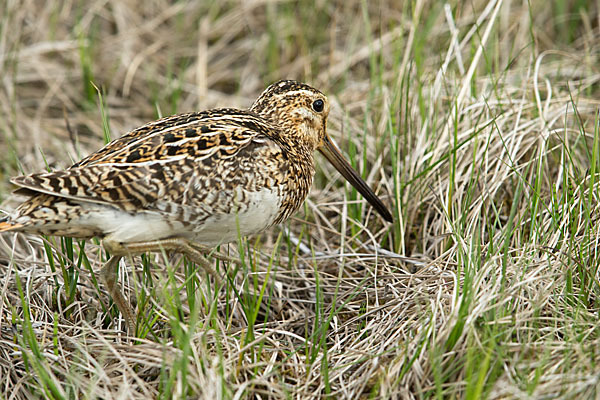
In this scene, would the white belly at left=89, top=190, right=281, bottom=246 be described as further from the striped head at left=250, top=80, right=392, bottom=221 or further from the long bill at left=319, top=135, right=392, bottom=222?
the long bill at left=319, top=135, right=392, bottom=222

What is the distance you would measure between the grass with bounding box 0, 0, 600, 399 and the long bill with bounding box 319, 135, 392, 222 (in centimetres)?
8

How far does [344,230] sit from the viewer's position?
376cm

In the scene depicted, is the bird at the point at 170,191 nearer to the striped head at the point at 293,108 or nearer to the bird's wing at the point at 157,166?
the bird's wing at the point at 157,166

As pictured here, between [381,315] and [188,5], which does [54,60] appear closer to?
[188,5]

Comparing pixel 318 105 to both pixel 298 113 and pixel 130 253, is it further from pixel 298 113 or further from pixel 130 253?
pixel 130 253

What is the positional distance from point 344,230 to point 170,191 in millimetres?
1130

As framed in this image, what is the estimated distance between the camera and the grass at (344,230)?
2.62 m

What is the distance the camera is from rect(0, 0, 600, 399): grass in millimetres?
2623

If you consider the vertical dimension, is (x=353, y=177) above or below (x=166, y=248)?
below

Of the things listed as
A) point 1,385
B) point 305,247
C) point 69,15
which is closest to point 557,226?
point 305,247

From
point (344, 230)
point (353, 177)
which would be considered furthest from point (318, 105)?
point (344, 230)

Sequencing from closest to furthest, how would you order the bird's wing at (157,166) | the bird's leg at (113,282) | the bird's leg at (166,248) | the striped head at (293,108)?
the bird's wing at (157,166), the bird's leg at (166,248), the bird's leg at (113,282), the striped head at (293,108)

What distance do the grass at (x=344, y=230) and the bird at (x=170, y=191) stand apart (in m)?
0.18

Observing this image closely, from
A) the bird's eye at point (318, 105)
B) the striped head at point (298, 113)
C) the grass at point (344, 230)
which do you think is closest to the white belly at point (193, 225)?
the grass at point (344, 230)
